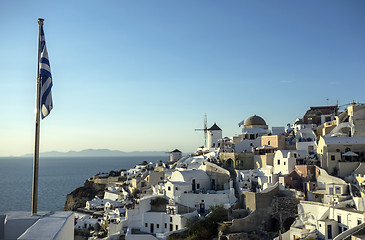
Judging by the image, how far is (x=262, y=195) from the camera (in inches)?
1121

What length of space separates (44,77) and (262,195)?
23.1m

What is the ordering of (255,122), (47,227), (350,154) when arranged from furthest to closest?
1. (255,122)
2. (350,154)
3. (47,227)

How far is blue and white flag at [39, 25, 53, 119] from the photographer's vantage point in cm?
901

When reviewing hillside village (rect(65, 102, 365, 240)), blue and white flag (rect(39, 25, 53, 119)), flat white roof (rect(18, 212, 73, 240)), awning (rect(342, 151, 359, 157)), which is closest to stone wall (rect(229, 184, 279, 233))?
hillside village (rect(65, 102, 365, 240))

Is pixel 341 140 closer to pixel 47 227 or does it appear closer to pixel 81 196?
pixel 47 227

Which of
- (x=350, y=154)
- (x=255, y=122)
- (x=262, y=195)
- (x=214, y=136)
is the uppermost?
(x=255, y=122)

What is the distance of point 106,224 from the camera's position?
35375 millimetres

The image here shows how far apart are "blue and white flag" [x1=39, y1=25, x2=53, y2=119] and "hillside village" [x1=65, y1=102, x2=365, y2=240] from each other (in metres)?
17.5

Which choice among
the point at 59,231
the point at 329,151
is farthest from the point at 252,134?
the point at 59,231

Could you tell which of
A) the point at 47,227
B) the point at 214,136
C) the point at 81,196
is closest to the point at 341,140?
the point at 214,136

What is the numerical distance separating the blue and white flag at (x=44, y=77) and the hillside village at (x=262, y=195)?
57.4 feet

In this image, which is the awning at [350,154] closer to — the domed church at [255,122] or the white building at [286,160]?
the white building at [286,160]

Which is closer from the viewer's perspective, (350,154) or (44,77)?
(44,77)

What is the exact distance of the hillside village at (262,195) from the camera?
79.6ft
